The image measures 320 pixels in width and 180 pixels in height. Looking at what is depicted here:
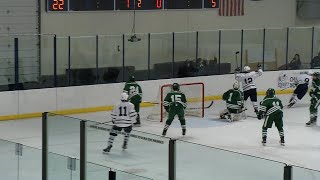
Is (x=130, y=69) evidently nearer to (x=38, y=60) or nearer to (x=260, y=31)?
(x=38, y=60)

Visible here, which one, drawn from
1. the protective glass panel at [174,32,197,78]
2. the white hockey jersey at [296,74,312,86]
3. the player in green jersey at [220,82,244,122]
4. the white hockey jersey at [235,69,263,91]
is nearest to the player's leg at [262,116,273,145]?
the player in green jersey at [220,82,244,122]

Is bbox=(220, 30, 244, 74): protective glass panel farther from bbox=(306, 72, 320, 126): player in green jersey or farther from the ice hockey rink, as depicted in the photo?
bbox=(306, 72, 320, 126): player in green jersey

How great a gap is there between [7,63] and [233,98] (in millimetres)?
4691

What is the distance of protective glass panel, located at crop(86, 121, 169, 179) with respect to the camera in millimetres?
7301

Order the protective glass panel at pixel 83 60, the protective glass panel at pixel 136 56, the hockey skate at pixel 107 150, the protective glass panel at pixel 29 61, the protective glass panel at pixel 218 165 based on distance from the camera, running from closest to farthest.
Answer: the protective glass panel at pixel 218 165
the hockey skate at pixel 107 150
the protective glass panel at pixel 29 61
the protective glass panel at pixel 83 60
the protective glass panel at pixel 136 56

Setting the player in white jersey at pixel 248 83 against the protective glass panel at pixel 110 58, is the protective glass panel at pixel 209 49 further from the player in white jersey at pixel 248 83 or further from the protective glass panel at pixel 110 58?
the player in white jersey at pixel 248 83

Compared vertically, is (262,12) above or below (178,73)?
above

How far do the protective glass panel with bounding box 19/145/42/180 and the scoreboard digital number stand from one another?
9755mm

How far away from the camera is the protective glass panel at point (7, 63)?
17.2 m

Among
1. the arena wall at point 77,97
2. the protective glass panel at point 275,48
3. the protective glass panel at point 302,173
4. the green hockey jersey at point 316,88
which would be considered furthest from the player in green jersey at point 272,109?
the protective glass panel at point 302,173

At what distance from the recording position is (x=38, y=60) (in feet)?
59.8

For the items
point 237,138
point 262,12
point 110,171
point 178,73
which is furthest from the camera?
point 262,12

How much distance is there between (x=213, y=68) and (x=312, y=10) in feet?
18.7

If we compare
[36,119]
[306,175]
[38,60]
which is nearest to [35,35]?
[38,60]
